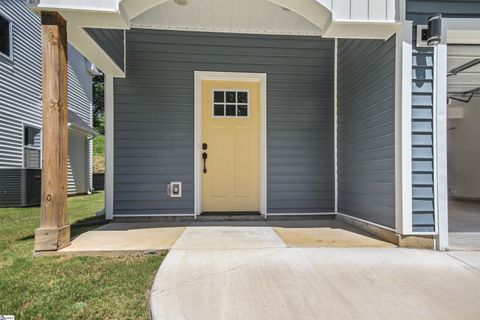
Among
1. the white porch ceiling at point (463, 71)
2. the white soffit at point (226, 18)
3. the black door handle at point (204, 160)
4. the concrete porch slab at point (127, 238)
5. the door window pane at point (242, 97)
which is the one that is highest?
the white soffit at point (226, 18)

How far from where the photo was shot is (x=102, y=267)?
247 cm

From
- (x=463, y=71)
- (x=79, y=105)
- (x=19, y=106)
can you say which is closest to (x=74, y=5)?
(x=463, y=71)

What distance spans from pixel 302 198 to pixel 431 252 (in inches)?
75.4

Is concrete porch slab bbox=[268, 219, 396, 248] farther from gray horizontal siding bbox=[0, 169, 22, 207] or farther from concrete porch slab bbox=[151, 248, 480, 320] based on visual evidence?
gray horizontal siding bbox=[0, 169, 22, 207]

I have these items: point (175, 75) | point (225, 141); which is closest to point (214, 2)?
point (175, 75)

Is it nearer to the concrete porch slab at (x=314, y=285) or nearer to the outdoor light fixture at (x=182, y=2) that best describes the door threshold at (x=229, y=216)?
the concrete porch slab at (x=314, y=285)

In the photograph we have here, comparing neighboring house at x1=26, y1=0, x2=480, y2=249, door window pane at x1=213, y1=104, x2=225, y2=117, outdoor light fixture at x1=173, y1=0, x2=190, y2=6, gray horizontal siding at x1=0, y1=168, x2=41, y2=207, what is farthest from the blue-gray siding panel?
gray horizontal siding at x1=0, y1=168, x2=41, y2=207

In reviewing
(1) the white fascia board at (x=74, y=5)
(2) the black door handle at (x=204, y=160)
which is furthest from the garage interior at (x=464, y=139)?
(1) the white fascia board at (x=74, y=5)

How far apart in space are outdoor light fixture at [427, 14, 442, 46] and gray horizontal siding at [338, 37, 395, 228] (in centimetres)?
32

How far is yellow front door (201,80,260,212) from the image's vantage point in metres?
4.66

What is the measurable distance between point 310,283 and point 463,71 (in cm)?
517

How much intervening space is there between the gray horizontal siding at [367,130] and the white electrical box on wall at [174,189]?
219cm

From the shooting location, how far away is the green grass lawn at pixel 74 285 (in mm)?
1787

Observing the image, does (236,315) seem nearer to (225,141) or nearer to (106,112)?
(225,141)
